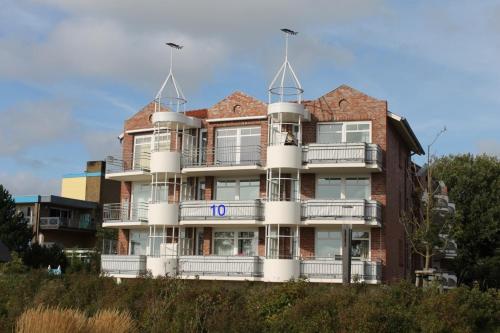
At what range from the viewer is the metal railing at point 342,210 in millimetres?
33062

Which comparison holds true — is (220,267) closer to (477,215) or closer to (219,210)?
(219,210)

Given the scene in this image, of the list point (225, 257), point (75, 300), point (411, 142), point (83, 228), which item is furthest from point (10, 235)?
point (75, 300)

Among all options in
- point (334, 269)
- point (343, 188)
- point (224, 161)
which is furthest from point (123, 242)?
point (334, 269)

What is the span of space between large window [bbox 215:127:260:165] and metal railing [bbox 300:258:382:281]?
6.23 meters

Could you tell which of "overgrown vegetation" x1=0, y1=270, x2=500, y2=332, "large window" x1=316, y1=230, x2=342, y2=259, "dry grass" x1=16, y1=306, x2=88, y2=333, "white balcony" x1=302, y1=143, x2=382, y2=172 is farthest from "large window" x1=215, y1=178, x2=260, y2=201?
"dry grass" x1=16, y1=306, x2=88, y2=333

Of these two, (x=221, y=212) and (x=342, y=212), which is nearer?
(x=342, y=212)

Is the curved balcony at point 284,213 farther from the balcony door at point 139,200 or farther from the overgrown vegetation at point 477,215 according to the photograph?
the overgrown vegetation at point 477,215

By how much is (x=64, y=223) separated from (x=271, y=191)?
37.2 m

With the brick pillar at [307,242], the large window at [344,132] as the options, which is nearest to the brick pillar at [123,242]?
the brick pillar at [307,242]

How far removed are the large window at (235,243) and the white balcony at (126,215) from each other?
4176 mm

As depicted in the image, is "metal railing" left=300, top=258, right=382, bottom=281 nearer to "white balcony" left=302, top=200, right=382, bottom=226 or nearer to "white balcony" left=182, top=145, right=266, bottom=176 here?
"white balcony" left=302, top=200, right=382, bottom=226

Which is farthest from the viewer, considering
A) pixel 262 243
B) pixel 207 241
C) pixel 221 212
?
pixel 207 241

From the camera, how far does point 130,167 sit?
4081 centimetres

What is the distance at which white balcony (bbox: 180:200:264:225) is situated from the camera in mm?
35094
